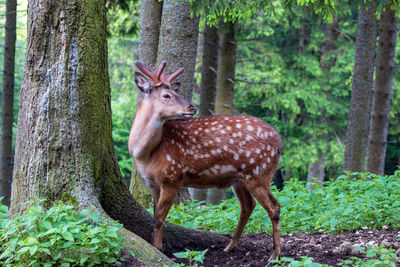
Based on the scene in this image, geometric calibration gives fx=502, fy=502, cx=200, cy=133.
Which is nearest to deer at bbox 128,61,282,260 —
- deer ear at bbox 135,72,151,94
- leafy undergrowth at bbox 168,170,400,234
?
deer ear at bbox 135,72,151,94

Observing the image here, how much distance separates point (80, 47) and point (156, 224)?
2.01 meters

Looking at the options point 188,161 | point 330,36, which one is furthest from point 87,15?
point 330,36

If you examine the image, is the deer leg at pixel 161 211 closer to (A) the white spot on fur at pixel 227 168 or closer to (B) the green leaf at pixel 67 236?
(A) the white spot on fur at pixel 227 168

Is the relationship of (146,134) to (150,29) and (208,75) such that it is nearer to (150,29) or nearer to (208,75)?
(150,29)

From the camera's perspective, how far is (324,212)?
7.19m

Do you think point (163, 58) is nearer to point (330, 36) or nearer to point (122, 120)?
point (330, 36)

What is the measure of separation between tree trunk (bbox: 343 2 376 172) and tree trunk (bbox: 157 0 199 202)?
534 cm

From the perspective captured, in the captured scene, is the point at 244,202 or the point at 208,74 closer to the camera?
the point at 244,202

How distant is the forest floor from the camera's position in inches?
208

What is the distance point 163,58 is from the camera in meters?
8.18

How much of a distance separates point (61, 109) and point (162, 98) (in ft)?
3.93

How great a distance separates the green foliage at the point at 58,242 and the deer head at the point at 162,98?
5.58 feet

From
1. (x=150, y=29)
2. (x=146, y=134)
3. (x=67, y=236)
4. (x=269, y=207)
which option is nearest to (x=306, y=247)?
(x=269, y=207)

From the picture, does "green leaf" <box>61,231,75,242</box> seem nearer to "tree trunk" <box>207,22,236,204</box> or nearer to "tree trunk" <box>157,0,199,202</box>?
"tree trunk" <box>157,0,199,202</box>
